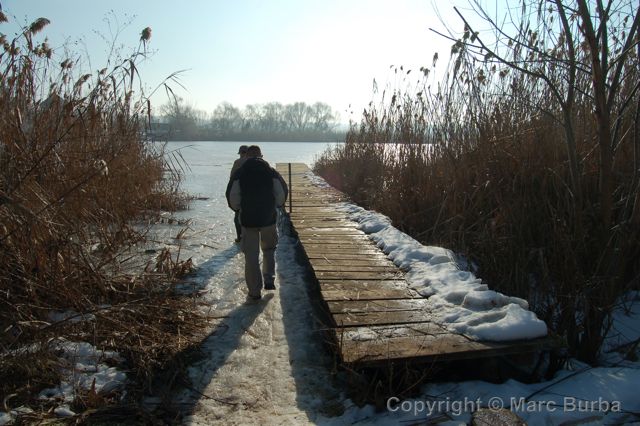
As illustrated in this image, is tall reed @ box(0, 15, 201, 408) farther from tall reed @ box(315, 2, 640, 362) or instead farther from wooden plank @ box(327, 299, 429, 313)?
tall reed @ box(315, 2, 640, 362)

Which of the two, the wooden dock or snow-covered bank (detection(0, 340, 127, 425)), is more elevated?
the wooden dock

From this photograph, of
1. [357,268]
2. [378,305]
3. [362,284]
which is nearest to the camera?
[378,305]

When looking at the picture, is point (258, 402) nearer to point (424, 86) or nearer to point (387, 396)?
point (387, 396)

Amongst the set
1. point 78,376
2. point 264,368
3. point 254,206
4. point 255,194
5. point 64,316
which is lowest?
point 264,368

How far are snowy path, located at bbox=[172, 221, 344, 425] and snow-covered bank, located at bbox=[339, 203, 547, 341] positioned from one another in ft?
2.88

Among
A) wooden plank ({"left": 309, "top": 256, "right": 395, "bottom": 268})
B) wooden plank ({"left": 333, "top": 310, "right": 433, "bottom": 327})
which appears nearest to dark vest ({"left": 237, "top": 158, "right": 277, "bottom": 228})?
wooden plank ({"left": 309, "top": 256, "right": 395, "bottom": 268})

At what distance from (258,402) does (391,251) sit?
2300mm

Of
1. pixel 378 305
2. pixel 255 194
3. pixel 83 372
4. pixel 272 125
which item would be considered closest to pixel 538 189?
pixel 378 305

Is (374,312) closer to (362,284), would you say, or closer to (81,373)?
(362,284)

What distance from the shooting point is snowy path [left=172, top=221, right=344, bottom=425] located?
227 centimetres

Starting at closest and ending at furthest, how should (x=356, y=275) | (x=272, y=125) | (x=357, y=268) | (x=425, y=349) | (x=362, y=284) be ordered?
1. (x=425, y=349)
2. (x=362, y=284)
3. (x=356, y=275)
4. (x=357, y=268)
5. (x=272, y=125)

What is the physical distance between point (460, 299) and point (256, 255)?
197 centimetres

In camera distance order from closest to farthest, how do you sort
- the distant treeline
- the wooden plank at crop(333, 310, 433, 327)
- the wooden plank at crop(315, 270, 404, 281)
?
the wooden plank at crop(333, 310, 433, 327), the wooden plank at crop(315, 270, 404, 281), the distant treeline

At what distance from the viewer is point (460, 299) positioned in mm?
2922
